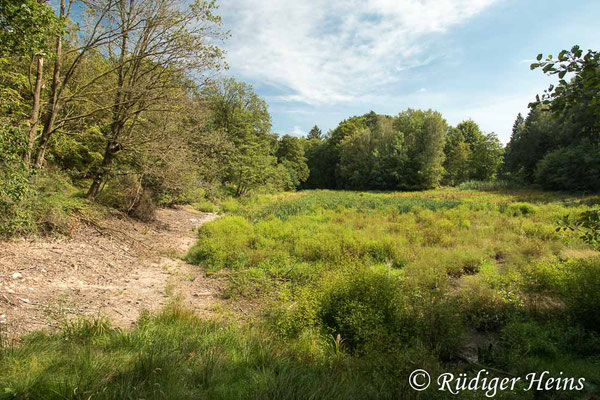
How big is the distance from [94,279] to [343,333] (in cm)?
622

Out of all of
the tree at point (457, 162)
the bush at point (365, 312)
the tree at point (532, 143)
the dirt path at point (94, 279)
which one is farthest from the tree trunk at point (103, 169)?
the tree at point (457, 162)

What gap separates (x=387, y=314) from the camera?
5.29m

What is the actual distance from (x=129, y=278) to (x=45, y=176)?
16.8ft

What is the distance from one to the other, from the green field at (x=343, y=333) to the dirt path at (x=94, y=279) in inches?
27.9

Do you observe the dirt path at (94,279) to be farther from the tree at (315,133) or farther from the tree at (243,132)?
the tree at (315,133)

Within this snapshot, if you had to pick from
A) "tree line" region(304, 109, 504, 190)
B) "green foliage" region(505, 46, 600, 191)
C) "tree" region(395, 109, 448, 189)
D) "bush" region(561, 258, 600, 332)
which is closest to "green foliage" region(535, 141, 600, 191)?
"green foliage" region(505, 46, 600, 191)

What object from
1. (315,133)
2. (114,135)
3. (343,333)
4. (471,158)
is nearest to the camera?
(343,333)

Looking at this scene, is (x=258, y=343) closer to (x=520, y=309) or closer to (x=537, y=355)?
(x=537, y=355)

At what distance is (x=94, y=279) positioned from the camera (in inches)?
286

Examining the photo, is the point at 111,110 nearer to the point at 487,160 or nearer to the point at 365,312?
the point at 365,312

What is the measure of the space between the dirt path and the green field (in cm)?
71

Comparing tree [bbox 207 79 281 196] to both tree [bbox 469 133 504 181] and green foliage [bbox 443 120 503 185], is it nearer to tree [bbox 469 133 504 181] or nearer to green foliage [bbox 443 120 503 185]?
green foliage [bbox 443 120 503 185]

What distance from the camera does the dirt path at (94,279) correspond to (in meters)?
5.15

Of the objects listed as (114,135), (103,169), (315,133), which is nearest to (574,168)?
(114,135)
